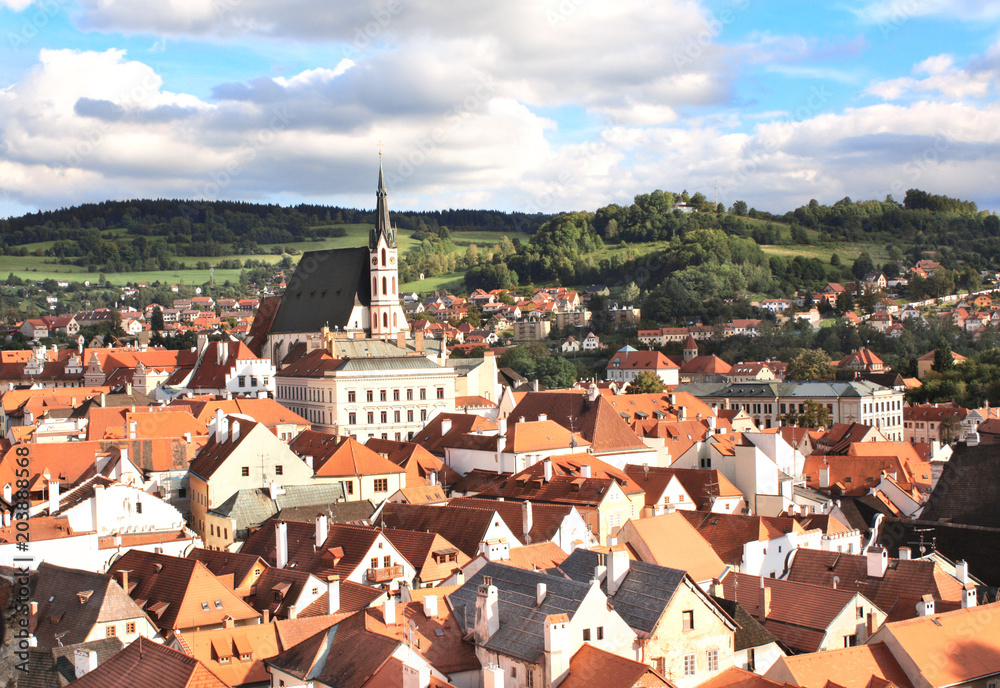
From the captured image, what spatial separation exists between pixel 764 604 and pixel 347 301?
62857 millimetres

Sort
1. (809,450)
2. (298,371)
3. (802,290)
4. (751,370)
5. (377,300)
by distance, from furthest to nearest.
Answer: (802,290) → (751,370) → (377,300) → (298,371) → (809,450)

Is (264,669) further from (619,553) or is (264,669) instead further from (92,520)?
(92,520)

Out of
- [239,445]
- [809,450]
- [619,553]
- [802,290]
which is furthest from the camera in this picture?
[802,290]

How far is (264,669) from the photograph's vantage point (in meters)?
27.0

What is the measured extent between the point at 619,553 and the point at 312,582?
10.4 metres

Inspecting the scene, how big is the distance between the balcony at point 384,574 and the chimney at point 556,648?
11842 millimetres

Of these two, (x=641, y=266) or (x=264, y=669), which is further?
(x=641, y=266)

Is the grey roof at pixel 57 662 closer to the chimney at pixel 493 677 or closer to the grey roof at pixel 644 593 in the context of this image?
the chimney at pixel 493 677

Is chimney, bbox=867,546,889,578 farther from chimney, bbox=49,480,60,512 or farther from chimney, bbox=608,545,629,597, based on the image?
chimney, bbox=49,480,60,512

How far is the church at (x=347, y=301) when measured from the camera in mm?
87500

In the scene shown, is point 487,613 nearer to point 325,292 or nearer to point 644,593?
point 644,593

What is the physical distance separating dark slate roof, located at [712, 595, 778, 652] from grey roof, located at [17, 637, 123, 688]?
14265 millimetres

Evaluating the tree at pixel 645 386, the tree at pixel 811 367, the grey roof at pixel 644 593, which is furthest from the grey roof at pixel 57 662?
the tree at pixel 811 367

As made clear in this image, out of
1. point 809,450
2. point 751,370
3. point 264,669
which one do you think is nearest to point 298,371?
point 809,450
